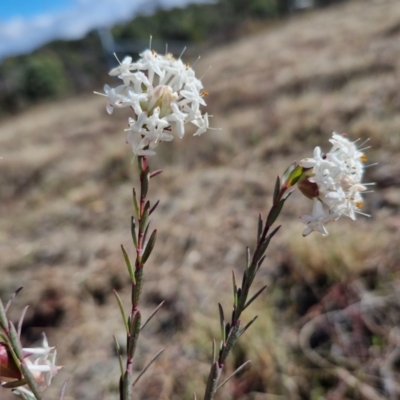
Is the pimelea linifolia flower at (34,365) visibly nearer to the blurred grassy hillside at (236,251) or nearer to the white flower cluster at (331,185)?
the white flower cluster at (331,185)

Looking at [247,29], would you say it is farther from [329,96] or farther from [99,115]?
[329,96]

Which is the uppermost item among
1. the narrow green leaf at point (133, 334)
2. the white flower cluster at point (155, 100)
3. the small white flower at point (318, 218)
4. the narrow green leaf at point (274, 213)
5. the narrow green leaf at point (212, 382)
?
the white flower cluster at point (155, 100)

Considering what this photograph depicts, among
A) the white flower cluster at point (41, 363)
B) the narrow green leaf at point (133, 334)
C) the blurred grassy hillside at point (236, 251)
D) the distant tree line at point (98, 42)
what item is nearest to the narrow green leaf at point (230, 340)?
the narrow green leaf at point (133, 334)

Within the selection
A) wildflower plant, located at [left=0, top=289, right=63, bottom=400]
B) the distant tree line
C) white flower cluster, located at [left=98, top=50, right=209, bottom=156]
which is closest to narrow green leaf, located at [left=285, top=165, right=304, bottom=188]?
white flower cluster, located at [left=98, top=50, right=209, bottom=156]

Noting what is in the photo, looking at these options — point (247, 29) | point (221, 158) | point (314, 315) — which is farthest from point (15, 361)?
point (247, 29)

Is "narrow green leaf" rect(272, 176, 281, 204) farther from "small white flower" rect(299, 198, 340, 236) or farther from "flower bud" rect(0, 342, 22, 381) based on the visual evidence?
"flower bud" rect(0, 342, 22, 381)

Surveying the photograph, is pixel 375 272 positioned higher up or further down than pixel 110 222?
higher up
